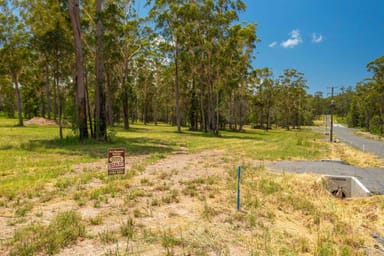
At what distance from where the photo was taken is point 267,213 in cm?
463

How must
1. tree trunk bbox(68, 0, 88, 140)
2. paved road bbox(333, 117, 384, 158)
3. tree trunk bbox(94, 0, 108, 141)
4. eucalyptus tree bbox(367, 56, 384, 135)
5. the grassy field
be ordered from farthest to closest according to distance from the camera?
eucalyptus tree bbox(367, 56, 384, 135) < paved road bbox(333, 117, 384, 158) < tree trunk bbox(94, 0, 108, 141) < tree trunk bbox(68, 0, 88, 140) < the grassy field

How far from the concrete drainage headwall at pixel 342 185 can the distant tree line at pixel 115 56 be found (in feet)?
38.2

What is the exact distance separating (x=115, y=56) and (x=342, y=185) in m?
22.9

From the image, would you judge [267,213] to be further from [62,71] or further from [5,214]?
[62,71]

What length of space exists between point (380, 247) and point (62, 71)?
21.5m

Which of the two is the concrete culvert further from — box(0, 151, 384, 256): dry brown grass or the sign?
the sign

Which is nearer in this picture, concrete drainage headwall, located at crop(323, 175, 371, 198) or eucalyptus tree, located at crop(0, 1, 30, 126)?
concrete drainage headwall, located at crop(323, 175, 371, 198)

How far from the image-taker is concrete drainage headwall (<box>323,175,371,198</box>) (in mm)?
7478

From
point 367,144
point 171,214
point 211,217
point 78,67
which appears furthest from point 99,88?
point 367,144

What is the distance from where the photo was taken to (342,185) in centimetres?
793

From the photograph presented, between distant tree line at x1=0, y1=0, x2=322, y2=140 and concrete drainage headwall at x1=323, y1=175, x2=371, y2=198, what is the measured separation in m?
11.6

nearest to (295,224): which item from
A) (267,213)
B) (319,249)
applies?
(267,213)

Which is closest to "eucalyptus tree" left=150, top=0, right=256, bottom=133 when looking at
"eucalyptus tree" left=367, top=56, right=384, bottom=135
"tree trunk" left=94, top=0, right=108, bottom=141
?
"tree trunk" left=94, top=0, right=108, bottom=141

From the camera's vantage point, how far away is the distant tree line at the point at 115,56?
1397cm
